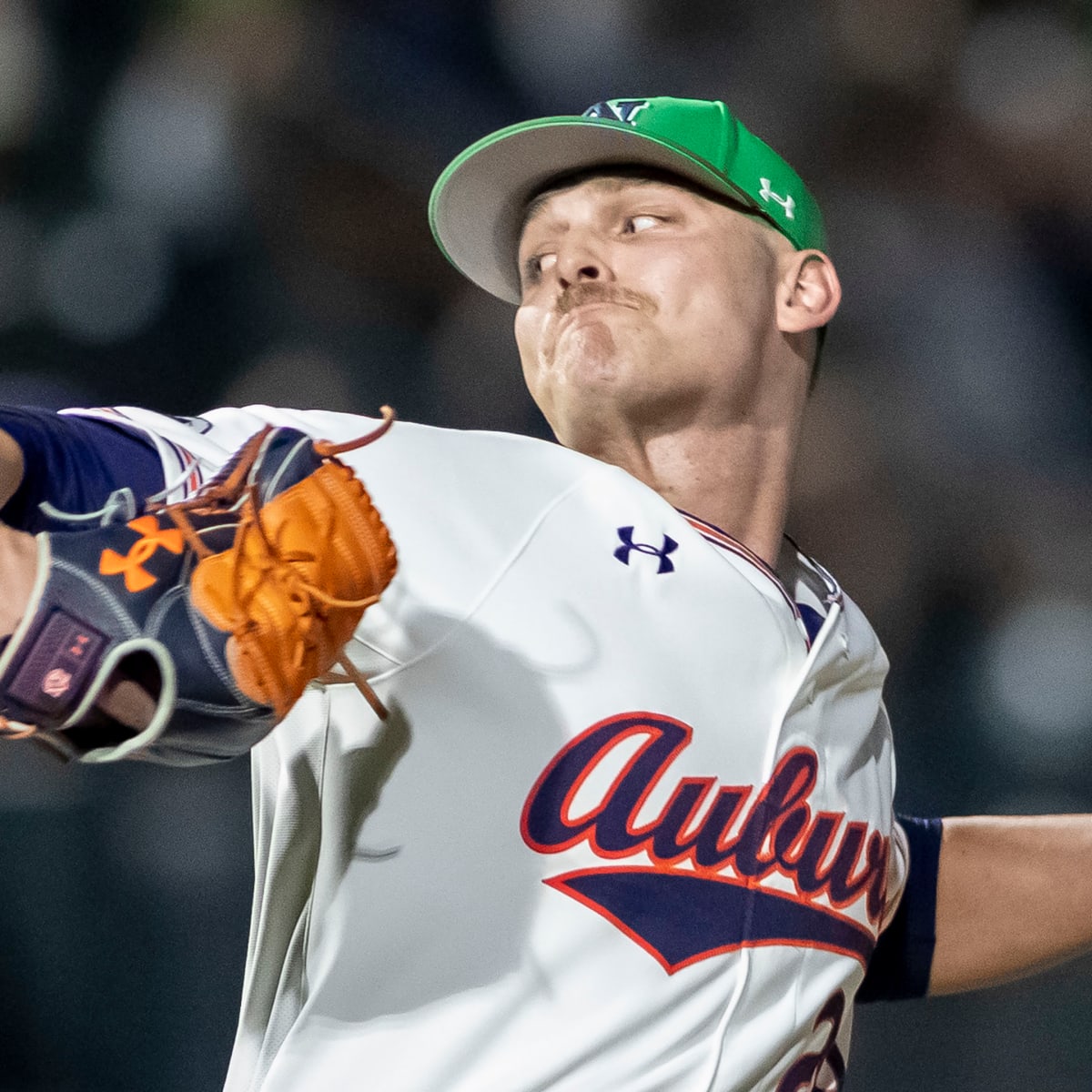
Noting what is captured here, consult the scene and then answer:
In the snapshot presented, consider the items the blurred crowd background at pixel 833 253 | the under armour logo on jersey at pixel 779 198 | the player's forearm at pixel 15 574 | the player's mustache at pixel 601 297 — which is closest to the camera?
the player's forearm at pixel 15 574

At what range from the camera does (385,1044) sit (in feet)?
2.46

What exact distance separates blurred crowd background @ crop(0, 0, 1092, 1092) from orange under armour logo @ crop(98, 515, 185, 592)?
3.54 feet

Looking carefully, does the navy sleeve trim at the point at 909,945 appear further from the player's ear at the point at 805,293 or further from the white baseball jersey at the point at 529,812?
the player's ear at the point at 805,293

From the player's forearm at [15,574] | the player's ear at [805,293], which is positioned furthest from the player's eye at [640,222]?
the player's forearm at [15,574]

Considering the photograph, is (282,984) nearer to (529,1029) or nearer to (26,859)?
(529,1029)

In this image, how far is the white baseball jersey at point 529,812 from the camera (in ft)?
2.46

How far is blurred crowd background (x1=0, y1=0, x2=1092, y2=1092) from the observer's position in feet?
5.69

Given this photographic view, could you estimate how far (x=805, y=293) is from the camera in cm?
115

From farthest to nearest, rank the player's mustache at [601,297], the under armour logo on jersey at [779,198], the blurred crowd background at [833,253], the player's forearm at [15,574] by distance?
the blurred crowd background at [833,253] → the under armour logo on jersey at [779,198] → the player's mustache at [601,297] → the player's forearm at [15,574]

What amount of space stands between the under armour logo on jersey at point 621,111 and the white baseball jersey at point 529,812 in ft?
1.27

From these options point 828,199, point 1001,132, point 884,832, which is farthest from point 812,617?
point 1001,132

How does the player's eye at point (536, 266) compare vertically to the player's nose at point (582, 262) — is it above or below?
below

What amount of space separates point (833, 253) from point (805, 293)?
85 cm

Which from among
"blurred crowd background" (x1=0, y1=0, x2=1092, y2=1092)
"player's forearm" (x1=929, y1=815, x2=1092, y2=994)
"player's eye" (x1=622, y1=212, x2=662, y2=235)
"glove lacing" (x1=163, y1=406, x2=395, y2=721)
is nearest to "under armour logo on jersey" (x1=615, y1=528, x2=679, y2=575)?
"glove lacing" (x1=163, y1=406, x2=395, y2=721)
